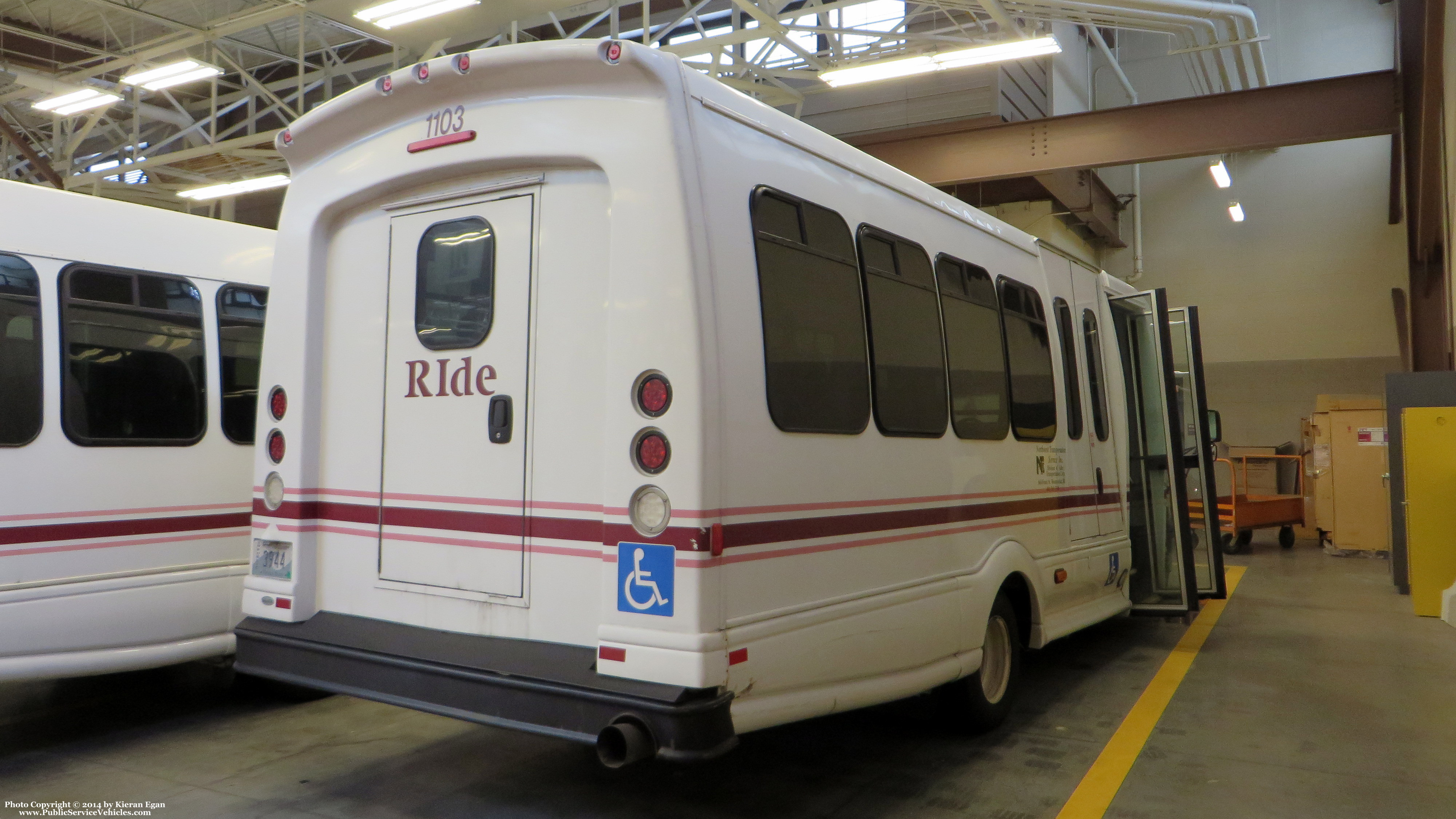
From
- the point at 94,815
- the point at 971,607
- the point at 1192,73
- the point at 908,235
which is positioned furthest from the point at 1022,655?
the point at 1192,73

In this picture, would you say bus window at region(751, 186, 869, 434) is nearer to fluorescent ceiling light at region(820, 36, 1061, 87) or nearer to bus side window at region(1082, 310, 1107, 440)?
bus side window at region(1082, 310, 1107, 440)

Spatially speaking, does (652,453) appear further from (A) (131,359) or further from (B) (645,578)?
(A) (131,359)

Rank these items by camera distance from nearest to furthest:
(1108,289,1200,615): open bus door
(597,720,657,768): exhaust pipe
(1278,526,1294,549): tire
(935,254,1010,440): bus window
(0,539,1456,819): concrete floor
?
(597,720,657,768): exhaust pipe
(0,539,1456,819): concrete floor
(935,254,1010,440): bus window
(1108,289,1200,615): open bus door
(1278,526,1294,549): tire

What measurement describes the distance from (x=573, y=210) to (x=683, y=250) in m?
0.58

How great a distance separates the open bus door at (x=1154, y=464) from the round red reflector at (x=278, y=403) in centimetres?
549

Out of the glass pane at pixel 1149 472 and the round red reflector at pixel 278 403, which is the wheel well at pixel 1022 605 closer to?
the glass pane at pixel 1149 472

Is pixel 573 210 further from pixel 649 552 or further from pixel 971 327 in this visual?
pixel 971 327

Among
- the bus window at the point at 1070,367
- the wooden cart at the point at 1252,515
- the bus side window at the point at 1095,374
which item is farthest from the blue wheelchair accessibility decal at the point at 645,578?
the wooden cart at the point at 1252,515

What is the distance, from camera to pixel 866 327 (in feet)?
13.7

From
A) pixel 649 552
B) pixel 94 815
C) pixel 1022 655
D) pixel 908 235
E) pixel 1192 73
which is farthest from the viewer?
pixel 1192 73

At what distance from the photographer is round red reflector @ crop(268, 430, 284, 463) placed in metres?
4.32

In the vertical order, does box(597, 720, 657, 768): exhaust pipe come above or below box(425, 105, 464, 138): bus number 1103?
below

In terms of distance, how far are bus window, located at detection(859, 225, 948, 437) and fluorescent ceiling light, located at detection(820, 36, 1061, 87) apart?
19.8 feet

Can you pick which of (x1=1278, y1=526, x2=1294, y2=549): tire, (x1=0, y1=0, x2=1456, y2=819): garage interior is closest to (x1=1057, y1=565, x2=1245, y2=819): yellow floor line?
(x1=0, y1=0, x2=1456, y2=819): garage interior
